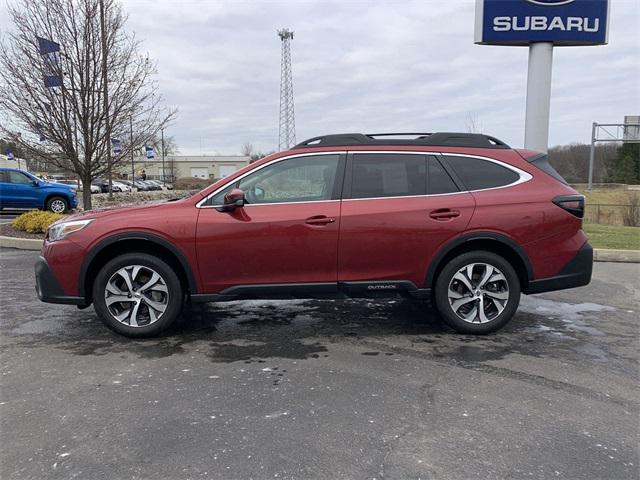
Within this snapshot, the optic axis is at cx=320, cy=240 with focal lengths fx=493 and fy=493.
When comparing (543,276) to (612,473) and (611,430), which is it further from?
(612,473)

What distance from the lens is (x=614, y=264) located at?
877cm

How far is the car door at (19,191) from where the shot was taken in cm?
1636

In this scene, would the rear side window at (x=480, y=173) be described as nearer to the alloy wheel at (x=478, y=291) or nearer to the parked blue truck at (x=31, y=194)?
the alloy wheel at (x=478, y=291)

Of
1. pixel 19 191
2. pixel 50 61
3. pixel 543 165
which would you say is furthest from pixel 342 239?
pixel 19 191

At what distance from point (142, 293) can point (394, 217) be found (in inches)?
96.6

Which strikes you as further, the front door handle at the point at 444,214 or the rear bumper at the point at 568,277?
the rear bumper at the point at 568,277

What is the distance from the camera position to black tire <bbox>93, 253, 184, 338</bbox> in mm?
4547

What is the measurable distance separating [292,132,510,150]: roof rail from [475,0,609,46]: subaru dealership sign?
7.39m

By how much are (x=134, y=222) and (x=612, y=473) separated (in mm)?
4010

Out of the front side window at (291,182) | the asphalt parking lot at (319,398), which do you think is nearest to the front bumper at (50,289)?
the asphalt parking lot at (319,398)

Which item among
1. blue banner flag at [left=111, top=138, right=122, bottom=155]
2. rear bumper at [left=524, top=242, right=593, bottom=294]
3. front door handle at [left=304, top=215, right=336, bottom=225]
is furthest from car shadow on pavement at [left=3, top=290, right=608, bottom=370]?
blue banner flag at [left=111, top=138, right=122, bottom=155]

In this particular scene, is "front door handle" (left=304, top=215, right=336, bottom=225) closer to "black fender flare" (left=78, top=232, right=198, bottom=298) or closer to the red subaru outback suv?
the red subaru outback suv

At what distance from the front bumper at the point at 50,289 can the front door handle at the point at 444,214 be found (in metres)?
3.36

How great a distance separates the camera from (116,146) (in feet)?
37.9
